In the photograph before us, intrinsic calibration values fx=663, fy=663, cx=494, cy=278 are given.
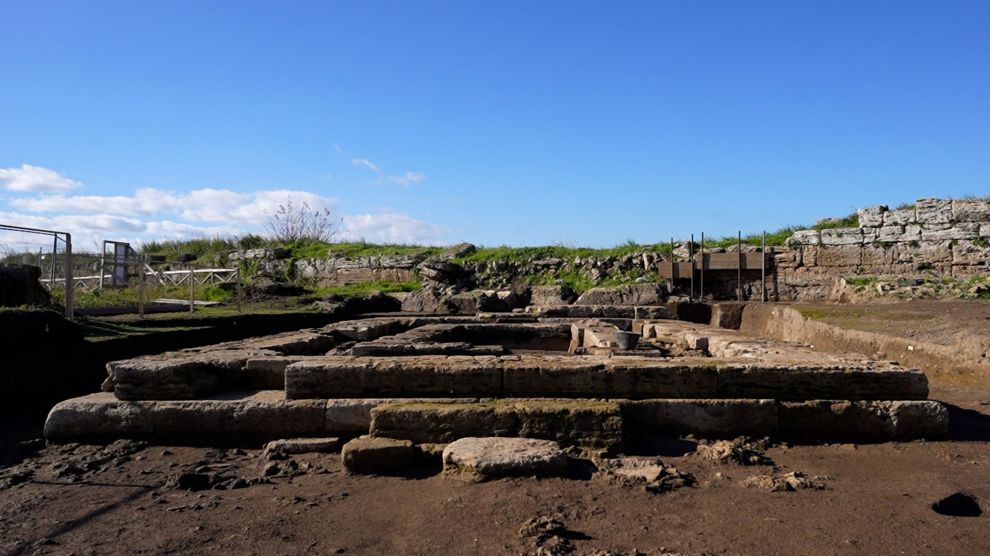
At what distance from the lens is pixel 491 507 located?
3500 mm

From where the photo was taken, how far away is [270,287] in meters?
20.0

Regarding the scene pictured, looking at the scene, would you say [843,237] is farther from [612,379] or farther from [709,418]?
[612,379]

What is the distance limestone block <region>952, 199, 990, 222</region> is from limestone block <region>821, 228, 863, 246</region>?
7.33 feet

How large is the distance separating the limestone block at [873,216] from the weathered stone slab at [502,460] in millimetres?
17134

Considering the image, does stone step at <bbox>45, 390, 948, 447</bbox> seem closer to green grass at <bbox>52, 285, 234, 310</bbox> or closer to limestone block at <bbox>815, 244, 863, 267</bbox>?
green grass at <bbox>52, 285, 234, 310</bbox>

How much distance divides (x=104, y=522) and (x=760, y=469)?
376 centimetres

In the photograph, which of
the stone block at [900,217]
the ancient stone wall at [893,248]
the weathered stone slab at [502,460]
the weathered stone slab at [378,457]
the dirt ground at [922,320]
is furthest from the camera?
the stone block at [900,217]

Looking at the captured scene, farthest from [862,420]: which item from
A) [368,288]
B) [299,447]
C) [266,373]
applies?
[368,288]

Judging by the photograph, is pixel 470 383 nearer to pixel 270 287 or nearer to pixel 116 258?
pixel 116 258

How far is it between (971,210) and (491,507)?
18477mm

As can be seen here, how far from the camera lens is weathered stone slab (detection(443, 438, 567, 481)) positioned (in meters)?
3.89

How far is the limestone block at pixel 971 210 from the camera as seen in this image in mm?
16891

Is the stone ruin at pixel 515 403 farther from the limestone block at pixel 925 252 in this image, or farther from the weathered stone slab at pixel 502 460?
the limestone block at pixel 925 252

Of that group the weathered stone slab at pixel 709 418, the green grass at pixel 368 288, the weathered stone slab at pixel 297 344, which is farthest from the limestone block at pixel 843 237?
the weathered stone slab at pixel 709 418
